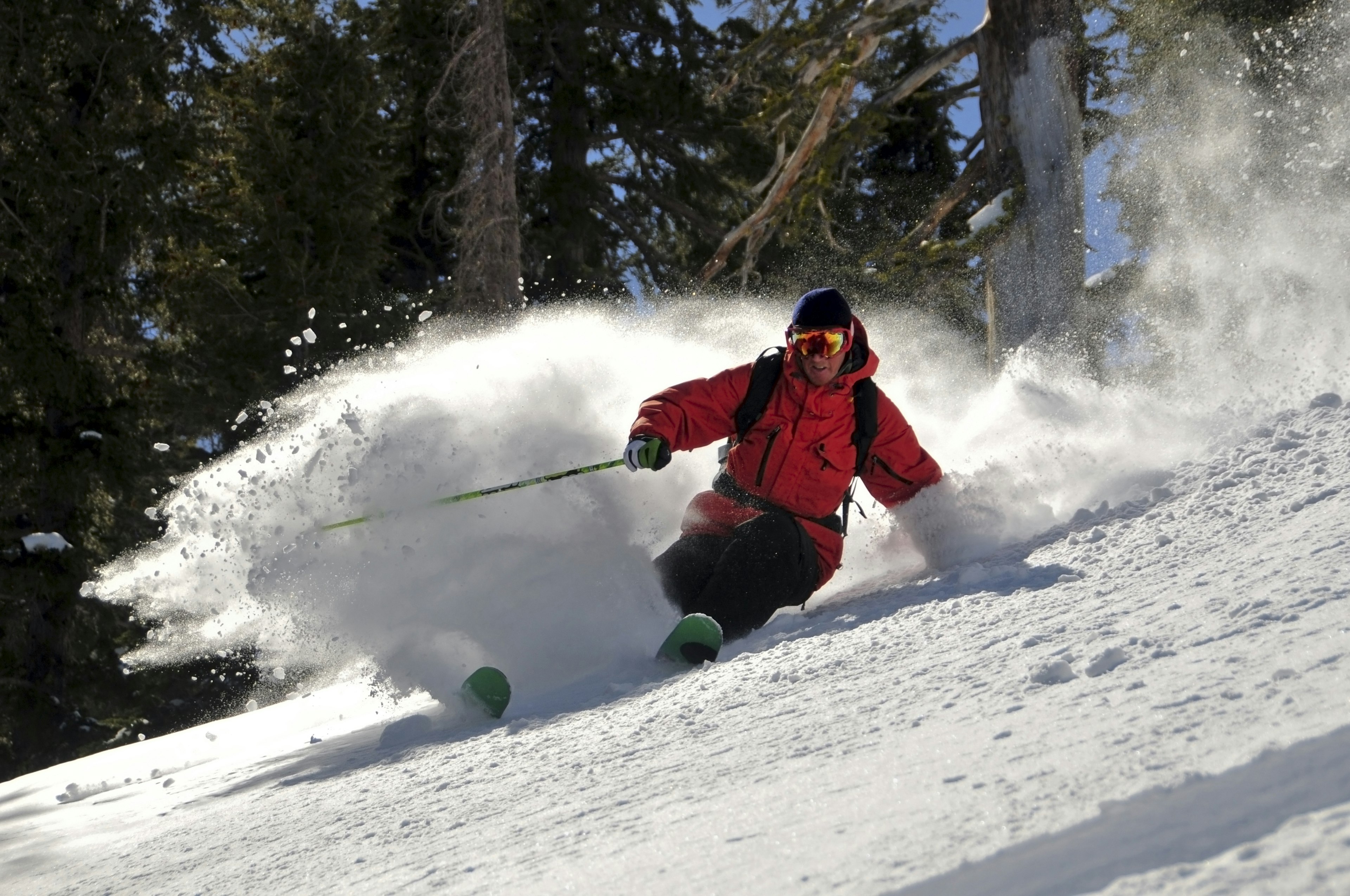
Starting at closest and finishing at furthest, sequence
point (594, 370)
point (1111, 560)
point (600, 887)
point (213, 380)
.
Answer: point (600, 887) < point (1111, 560) < point (594, 370) < point (213, 380)

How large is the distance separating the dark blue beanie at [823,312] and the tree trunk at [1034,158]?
443 centimetres

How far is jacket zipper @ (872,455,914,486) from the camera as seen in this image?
4867mm

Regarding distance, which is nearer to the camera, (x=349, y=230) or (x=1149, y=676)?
(x=1149, y=676)

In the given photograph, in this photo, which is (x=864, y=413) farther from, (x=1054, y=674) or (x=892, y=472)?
(x=1054, y=674)

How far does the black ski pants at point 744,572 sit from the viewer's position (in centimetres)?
430

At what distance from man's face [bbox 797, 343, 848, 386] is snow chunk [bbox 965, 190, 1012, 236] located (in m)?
4.49

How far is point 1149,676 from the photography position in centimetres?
211

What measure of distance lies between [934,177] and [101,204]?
11.5m

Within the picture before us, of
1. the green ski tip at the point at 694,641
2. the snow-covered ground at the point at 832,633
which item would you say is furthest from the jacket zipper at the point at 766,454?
the green ski tip at the point at 694,641

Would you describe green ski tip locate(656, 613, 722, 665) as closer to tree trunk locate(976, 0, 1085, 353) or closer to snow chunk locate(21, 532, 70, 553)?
tree trunk locate(976, 0, 1085, 353)

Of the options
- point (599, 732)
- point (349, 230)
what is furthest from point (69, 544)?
point (599, 732)

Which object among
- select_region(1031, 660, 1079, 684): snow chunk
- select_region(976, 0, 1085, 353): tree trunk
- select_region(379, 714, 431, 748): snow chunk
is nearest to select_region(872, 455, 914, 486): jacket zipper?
select_region(379, 714, 431, 748): snow chunk

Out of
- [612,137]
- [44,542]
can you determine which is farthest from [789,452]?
[612,137]

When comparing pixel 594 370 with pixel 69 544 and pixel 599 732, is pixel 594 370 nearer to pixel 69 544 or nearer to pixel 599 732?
pixel 599 732
